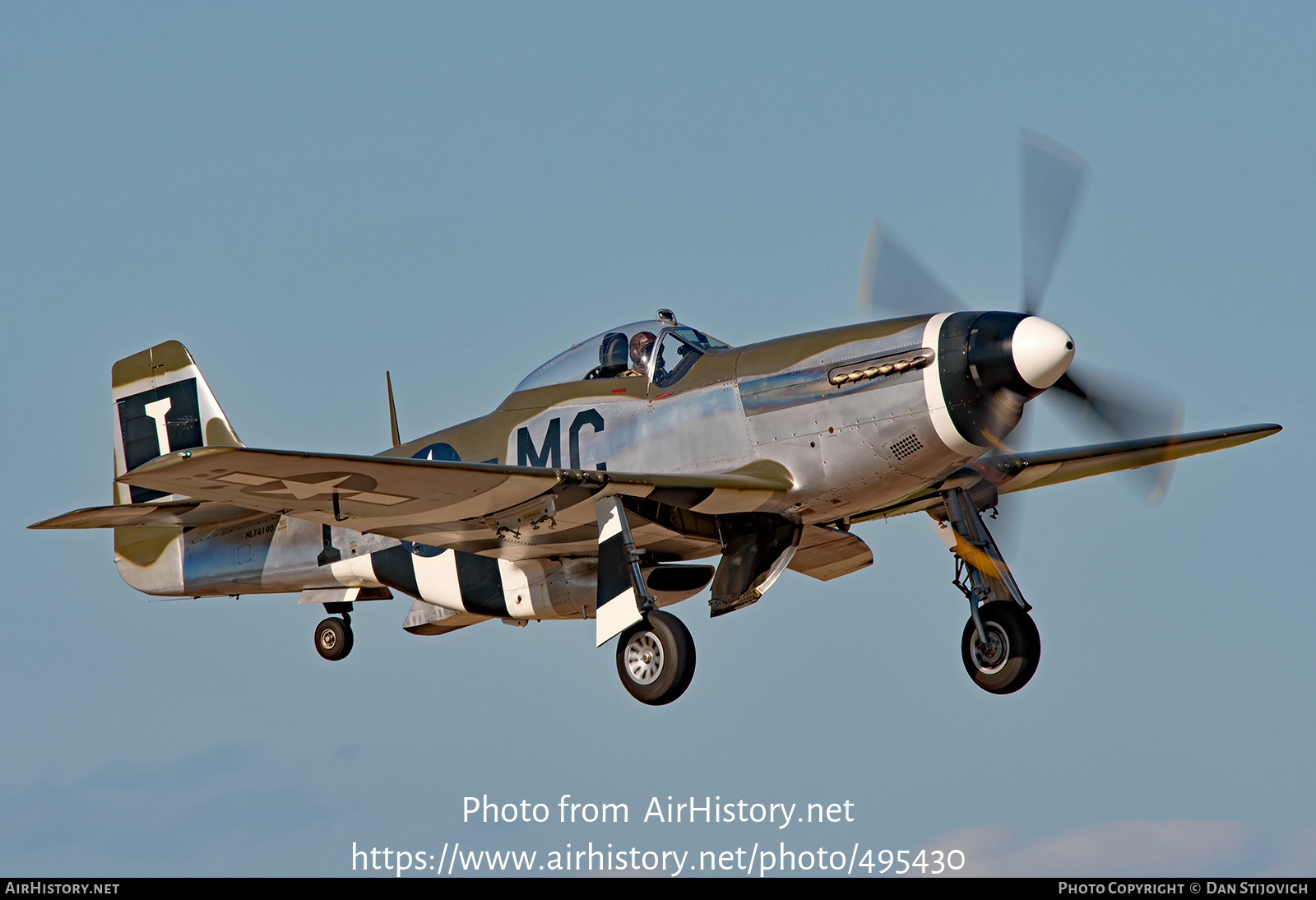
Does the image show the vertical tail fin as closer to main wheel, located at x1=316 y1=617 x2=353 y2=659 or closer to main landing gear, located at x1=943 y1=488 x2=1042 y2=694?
main wheel, located at x1=316 y1=617 x2=353 y2=659

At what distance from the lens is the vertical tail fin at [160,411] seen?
16141 millimetres

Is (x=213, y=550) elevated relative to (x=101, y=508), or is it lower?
elevated

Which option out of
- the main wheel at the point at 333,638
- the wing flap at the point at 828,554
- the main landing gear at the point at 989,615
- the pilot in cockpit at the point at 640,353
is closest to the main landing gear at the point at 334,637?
the main wheel at the point at 333,638

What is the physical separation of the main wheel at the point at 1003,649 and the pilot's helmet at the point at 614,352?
3.78m

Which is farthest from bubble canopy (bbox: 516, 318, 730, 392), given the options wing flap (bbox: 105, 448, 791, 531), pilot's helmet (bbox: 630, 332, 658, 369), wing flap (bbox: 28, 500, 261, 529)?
wing flap (bbox: 28, 500, 261, 529)

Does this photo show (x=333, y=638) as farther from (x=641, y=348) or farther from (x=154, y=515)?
(x=641, y=348)

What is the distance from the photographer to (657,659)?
11625 mm

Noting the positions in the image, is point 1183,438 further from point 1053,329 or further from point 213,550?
point 213,550

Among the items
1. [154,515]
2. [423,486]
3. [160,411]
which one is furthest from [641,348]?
[160,411]

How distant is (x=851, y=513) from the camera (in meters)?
12.6

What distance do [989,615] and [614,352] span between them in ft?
13.0

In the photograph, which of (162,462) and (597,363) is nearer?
(162,462)

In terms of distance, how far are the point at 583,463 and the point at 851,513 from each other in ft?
7.69

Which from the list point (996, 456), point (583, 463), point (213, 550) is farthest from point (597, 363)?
point (213, 550)
